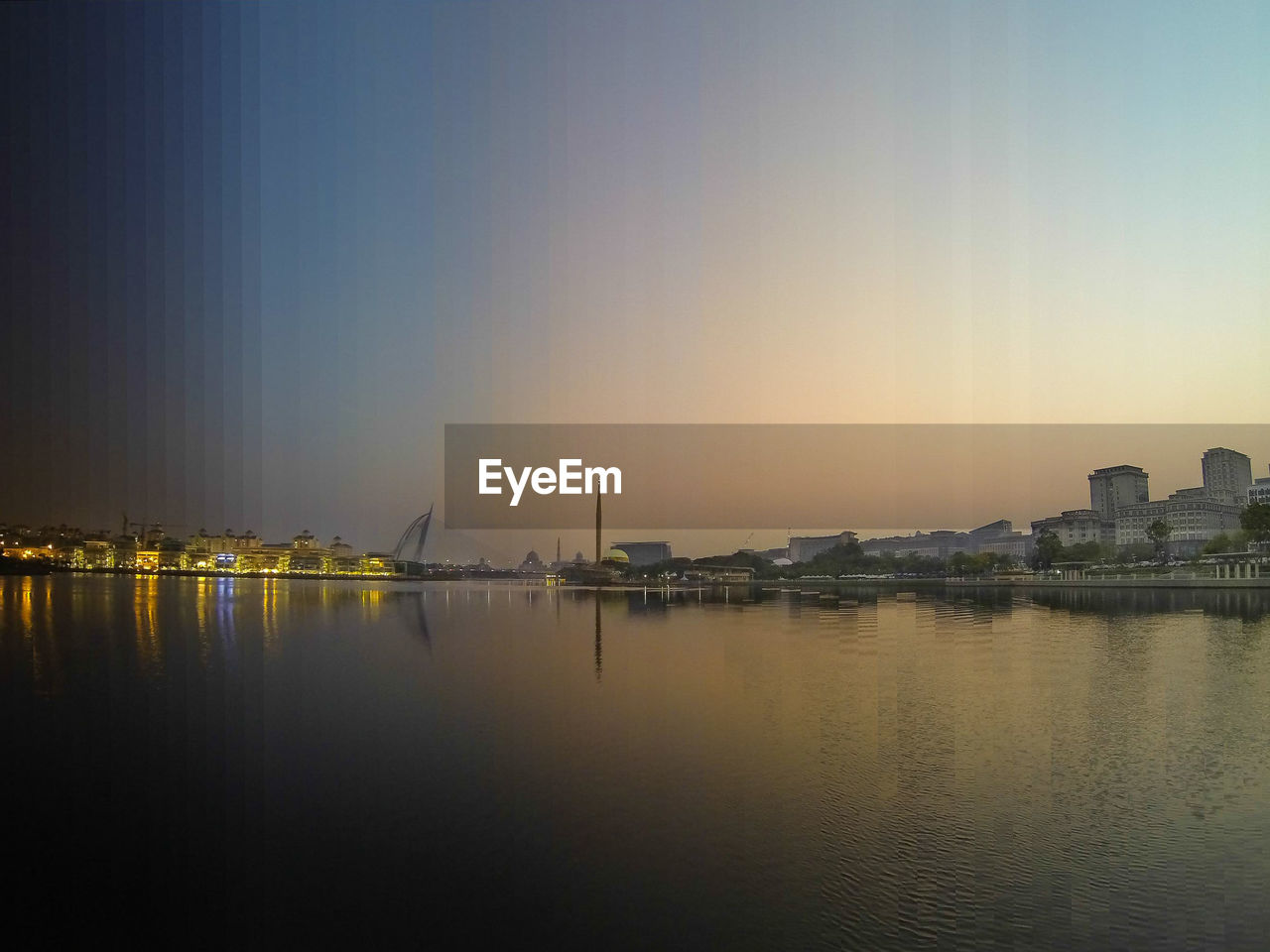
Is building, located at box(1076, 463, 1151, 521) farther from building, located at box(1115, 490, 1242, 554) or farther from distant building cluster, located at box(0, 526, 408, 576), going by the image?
distant building cluster, located at box(0, 526, 408, 576)

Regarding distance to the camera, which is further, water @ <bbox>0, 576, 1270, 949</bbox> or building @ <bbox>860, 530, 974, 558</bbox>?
building @ <bbox>860, 530, 974, 558</bbox>

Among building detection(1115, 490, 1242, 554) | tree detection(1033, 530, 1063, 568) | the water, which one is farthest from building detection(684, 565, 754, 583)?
the water

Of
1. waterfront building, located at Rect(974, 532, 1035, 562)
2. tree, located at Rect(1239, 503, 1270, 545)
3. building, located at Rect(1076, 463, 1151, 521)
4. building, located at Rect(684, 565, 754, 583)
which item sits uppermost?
building, located at Rect(1076, 463, 1151, 521)

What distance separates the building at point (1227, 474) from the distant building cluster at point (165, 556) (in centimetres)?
8776

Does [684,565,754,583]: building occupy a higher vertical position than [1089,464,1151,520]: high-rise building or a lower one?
lower

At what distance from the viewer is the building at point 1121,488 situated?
93.4m

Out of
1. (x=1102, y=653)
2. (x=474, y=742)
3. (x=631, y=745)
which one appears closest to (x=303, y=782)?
(x=474, y=742)

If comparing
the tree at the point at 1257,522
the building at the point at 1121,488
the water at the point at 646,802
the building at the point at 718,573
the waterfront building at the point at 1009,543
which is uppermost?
the building at the point at 1121,488

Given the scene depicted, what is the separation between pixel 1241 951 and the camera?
4863 millimetres

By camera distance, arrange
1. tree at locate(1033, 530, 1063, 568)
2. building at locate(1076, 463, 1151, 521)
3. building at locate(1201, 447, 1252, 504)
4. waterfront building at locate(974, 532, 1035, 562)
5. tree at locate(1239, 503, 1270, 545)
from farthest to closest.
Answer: waterfront building at locate(974, 532, 1035, 562) < building at locate(1076, 463, 1151, 521) < building at locate(1201, 447, 1252, 504) < tree at locate(1033, 530, 1063, 568) < tree at locate(1239, 503, 1270, 545)

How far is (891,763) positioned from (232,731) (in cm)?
801

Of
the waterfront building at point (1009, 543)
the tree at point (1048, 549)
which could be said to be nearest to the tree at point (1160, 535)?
the tree at point (1048, 549)

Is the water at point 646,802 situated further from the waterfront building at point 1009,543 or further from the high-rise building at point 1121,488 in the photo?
the waterfront building at point 1009,543

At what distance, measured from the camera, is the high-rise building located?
93438 mm
